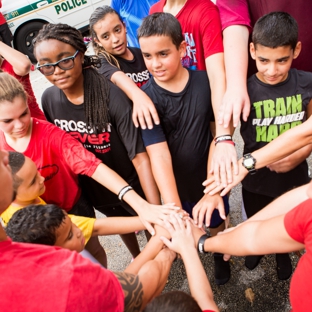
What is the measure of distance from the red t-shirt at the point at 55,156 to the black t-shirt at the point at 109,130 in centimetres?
13

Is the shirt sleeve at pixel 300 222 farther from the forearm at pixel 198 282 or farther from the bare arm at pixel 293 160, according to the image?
the bare arm at pixel 293 160

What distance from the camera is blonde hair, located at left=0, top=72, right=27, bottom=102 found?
1825mm

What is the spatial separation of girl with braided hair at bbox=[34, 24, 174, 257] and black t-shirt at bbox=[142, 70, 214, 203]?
17 centimetres

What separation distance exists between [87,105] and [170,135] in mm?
609

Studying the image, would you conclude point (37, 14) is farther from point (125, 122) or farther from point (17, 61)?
point (125, 122)

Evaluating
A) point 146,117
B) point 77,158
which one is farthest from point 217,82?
point 77,158

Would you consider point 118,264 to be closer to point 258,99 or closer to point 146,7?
point 258,99

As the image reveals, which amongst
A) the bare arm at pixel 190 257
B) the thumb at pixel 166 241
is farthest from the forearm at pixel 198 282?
the thumb at pixel 166 241

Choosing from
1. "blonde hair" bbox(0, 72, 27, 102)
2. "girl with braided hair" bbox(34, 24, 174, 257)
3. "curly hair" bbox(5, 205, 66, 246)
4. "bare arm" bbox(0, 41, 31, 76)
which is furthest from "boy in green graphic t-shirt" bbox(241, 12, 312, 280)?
"bare arm" bbox(0, 41, 31, 76)

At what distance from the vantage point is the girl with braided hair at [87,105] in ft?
6.27

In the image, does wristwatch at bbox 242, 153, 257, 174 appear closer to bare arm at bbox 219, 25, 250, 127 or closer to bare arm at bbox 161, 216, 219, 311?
bare arm at bbox 219, 25, 250, 127

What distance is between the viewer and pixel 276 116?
75.8 inches

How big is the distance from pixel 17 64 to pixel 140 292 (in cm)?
216

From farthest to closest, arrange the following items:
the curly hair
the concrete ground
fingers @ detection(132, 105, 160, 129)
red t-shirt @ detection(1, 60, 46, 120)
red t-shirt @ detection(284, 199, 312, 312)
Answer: red t-shirt @ detection(1, 60, 46, 120) < the concrete ground < fingers @ detection(132, 105, 160, 129) < the curly hair < red t-shirt @ detection(284, 199, 312, 312)
